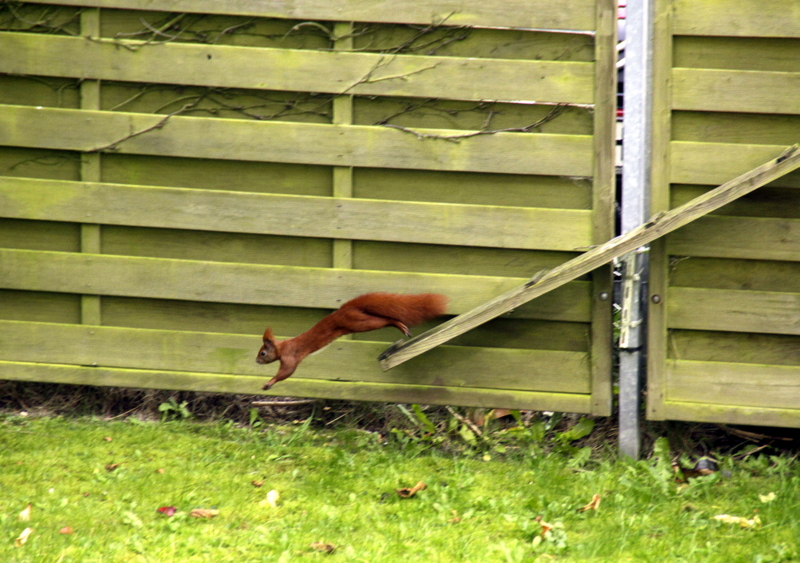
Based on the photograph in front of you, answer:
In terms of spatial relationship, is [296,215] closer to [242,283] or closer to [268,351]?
[242,283]

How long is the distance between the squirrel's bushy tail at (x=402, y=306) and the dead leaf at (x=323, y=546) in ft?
2.86

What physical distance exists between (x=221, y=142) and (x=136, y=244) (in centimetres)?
59

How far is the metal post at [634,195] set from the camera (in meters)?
3.07

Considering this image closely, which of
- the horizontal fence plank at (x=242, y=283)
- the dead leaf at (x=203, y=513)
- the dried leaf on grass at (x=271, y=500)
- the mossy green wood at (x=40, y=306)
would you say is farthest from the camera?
the mossy green wood at (x=40, y=306)

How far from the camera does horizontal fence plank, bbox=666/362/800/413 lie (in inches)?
125

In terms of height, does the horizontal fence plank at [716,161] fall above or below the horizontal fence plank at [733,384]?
above

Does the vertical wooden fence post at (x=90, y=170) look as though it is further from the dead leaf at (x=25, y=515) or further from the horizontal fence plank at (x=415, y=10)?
the dead leaf at (x=25, y=515)

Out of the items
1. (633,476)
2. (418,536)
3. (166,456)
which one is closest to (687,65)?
(633,476)

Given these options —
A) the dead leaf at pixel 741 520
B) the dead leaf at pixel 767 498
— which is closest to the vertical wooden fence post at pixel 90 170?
the dead leaf at pixel 741 520

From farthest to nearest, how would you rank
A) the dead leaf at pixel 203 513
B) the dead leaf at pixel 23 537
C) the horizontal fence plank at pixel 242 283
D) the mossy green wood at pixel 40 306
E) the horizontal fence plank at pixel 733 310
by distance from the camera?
the mossy green wood at pixel 40 306
the horizontal fence plank at pixel 242 283
the horizontal fence plank at pixel 733 310
the dead leaf at pixel 203 513
the dead leaf at pixel 23 537

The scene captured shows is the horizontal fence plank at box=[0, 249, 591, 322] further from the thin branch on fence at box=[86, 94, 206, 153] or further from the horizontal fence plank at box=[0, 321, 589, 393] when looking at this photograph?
the thin branch on fence at box=[86, 94, 206, 153]

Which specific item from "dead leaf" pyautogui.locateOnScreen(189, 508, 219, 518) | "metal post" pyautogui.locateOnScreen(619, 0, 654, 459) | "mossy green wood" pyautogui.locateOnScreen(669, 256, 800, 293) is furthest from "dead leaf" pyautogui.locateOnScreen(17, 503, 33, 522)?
"mossy green wood" pyautogui.locateOnScreen(669, 256, 800, 293)

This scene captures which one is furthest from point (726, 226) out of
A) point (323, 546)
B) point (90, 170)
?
point (90, 170)

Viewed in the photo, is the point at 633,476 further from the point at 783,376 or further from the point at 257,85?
the point at 257,85
